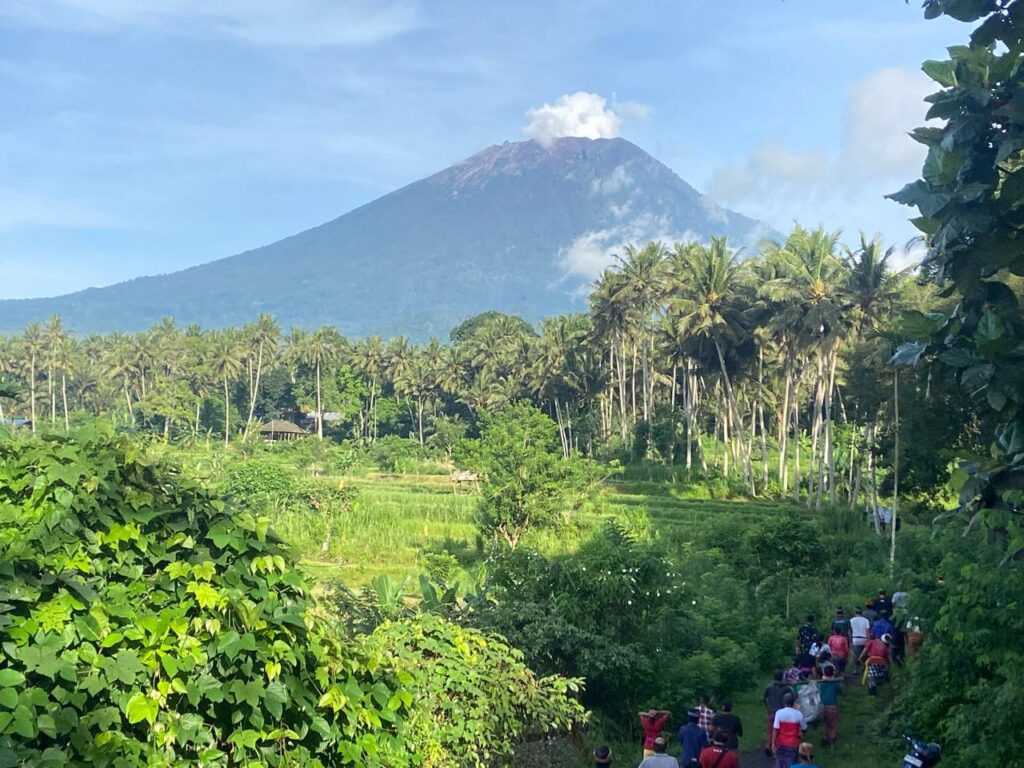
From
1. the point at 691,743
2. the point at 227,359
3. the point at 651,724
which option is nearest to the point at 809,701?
the point at 691,743

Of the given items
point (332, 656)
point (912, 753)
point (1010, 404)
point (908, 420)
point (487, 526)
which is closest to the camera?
point (332, 656)

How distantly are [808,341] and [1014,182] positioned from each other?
→ 3659 centimetres

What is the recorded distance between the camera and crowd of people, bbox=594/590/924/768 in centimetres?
912

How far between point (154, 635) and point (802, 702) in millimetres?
9563

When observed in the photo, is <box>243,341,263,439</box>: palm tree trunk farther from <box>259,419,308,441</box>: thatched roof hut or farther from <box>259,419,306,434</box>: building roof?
<box>259,419,308,441</box>: thatched roof hut

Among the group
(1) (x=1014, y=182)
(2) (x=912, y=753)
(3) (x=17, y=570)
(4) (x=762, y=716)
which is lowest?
(4) (x=762, y=716)

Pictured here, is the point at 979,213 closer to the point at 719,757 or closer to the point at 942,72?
the point at 942,72

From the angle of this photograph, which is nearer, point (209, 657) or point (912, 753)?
point (209, 657)

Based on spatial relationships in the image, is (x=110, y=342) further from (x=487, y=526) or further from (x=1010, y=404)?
(x=1010, y=404)

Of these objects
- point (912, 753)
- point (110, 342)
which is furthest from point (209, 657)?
point (110, 342)

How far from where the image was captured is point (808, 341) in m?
41.6

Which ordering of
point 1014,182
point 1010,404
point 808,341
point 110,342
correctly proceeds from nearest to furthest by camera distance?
point 1014,182 → point 1010,404 → point 808,341 → point 110,342

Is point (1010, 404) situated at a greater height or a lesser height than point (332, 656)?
greater

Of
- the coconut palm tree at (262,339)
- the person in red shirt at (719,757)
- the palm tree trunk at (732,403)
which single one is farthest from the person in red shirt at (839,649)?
the coconut palm tree at (262,339)
